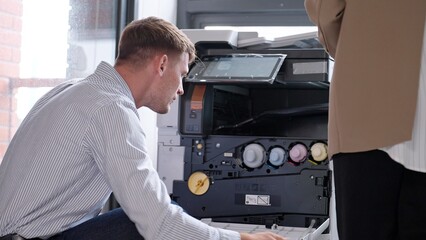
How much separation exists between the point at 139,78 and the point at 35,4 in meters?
0.89

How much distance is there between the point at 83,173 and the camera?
1.79 m

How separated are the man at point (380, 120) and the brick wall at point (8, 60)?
1518mm

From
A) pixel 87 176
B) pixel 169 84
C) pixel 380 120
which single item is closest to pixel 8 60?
pixel 169 84

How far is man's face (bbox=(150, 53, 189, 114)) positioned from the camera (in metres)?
2.07

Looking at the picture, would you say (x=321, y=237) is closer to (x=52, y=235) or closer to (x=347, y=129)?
(x=52, y=235)

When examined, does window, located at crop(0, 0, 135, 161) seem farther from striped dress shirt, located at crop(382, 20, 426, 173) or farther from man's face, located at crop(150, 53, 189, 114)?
striped dress shirt, located at crop(382, 20, 426, 173)

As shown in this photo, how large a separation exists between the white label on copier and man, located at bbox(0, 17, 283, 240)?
727 mm

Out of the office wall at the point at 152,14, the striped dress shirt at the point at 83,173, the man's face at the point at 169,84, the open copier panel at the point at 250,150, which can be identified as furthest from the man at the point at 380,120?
the office wall at the point at 152,14

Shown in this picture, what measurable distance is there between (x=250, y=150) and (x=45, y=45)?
0.91 meters

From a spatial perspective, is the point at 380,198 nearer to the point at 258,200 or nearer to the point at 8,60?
the point at 258,200

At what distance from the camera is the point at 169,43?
6.73 ft

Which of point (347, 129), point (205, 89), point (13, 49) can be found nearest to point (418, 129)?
point (347, 129)

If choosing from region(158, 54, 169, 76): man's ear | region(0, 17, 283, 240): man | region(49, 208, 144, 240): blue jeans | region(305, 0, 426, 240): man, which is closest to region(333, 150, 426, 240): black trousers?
region(305, 0, 426, 240): man

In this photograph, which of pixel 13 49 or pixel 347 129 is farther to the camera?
pixel 13 49
